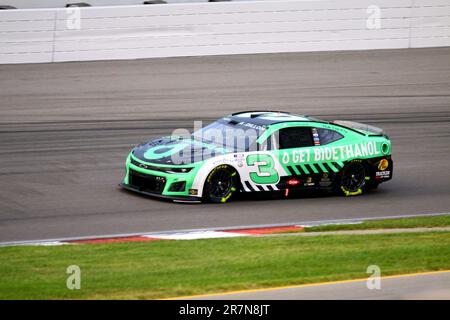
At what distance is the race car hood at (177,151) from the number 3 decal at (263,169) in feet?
1.41

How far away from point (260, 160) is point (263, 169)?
0.47ft

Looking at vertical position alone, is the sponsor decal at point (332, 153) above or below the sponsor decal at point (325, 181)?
above

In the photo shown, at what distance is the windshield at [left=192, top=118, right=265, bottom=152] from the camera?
14.4m

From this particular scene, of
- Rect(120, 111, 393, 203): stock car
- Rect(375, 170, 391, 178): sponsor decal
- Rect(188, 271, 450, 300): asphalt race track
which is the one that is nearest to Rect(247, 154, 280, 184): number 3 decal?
Rect(120, 111, 393, 203): stock car

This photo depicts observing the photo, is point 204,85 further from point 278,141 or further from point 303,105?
Answer: point 278,141

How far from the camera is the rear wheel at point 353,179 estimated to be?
15.1m

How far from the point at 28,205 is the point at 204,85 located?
10.2 metres

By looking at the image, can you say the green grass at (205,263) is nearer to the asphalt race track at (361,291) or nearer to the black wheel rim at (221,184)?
the asphalt race track at (361,291)

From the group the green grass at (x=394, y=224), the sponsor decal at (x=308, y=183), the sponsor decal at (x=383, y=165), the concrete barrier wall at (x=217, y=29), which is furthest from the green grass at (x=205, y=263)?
the concrete barrier wall at (x=217, y=29)

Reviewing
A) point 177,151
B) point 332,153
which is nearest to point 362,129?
point 332,153

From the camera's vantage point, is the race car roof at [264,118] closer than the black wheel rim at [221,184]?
No

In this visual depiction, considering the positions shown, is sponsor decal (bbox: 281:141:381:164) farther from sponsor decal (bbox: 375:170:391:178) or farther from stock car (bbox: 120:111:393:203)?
sponsor decal (bbox: 375:170:391:178)

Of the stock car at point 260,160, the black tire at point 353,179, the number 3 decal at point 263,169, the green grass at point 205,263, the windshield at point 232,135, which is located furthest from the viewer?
the black tire at point 353,179
